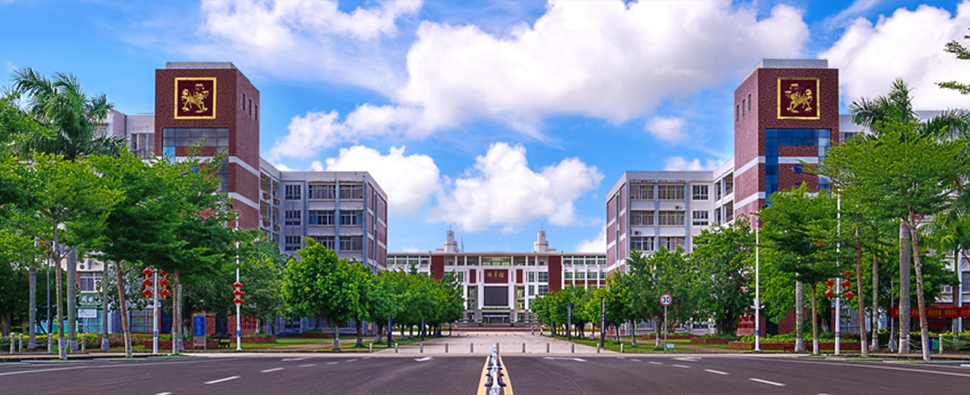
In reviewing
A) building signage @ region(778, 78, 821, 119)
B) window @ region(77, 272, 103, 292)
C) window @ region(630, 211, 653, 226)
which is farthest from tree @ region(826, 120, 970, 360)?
window @ region(77, 272, 103, 292)

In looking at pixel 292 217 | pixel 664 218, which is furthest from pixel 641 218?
pixel 292 217

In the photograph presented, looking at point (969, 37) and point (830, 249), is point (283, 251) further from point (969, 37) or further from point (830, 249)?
point (969, 37)

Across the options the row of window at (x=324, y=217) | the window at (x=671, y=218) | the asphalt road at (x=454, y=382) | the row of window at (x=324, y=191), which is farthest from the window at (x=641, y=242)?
the asphalt road at (x=454, y=382)

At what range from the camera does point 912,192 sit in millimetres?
34250

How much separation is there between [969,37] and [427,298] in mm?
52695

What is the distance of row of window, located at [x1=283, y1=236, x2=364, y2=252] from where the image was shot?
344 ft

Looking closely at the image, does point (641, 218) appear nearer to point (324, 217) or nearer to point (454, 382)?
point (324, 217)

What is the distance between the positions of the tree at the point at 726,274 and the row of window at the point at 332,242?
5128 cm

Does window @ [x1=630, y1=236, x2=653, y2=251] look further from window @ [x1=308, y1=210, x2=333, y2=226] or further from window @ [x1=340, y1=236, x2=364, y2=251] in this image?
window @ [x1=308, y1=210, x2=333, y2=226]

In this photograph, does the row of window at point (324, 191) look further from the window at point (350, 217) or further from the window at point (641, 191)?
the window at point (641, 191)

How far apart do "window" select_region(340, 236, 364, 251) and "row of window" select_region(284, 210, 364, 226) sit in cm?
172

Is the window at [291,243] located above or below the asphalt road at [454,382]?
above

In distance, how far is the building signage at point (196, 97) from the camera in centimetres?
8031

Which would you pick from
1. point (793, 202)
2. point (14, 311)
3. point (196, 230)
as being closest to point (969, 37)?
point (793, 202)
